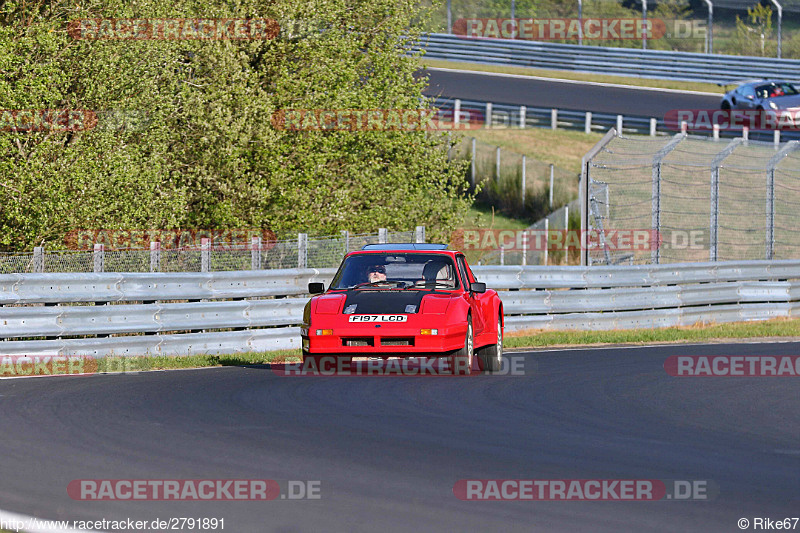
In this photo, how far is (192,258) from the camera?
16.6 metres

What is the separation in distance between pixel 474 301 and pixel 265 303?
3737mm

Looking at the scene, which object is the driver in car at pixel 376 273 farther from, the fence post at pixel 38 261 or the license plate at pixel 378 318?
the fence post at pixel 38 261

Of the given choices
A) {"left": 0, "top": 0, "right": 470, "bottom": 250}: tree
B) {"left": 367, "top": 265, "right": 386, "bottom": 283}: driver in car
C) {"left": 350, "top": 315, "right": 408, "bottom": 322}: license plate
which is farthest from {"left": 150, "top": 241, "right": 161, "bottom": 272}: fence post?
{"left": 0, "top": 0, "right": 470, "bottom": 250}: tree

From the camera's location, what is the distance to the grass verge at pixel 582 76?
49.6m

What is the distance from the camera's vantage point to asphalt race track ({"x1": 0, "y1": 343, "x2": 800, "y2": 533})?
6.17 metres

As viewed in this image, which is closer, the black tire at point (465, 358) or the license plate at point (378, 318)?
the license plate at point (378, 318)

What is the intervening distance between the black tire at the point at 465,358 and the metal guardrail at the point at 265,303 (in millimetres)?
3902

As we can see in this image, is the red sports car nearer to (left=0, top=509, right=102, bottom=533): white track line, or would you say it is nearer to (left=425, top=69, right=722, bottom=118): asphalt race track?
(left=0, top=509, right=102, bottom=533): white track line

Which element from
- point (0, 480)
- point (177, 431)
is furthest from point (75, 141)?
point (0, 480)

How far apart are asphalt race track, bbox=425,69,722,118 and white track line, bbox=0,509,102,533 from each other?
39.2 metres

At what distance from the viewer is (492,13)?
2434 inches

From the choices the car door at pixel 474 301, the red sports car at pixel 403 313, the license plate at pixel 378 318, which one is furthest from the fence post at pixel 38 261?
the car door at pixel 474 301

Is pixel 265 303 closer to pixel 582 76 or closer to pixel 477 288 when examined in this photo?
pixel 477 288

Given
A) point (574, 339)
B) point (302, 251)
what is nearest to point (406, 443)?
point (302, 251)
